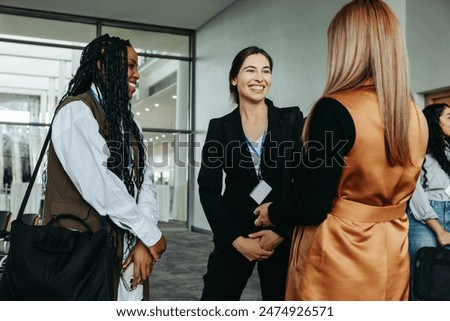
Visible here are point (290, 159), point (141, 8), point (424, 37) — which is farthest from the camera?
point (141, 8)

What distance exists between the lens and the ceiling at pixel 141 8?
10867 millimetres

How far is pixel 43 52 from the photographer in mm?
11406

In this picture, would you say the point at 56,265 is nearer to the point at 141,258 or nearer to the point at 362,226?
the point at 141,258

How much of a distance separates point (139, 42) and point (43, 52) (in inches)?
87.4

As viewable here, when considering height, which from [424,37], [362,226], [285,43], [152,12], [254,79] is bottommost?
[362,226]

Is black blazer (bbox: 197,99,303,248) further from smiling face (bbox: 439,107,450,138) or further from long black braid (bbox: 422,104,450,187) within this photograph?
smiling face (bbox: 439,107,450,138)

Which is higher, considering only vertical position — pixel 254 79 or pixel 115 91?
pixel 254 79

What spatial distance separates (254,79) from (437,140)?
1.92 metres

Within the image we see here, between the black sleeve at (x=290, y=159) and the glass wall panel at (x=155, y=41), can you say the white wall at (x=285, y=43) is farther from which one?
the black sleeve at (x=290, y=159)

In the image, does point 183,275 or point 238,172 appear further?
point 183,275

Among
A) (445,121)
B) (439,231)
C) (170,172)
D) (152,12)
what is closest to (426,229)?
(439,231)

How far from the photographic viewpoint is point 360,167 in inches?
54.2

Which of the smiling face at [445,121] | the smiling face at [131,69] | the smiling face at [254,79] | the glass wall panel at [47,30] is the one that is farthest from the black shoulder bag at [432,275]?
the glass wall panel at [47,30]

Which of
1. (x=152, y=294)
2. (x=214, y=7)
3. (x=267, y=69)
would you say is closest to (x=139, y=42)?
(x=214, y=7)
